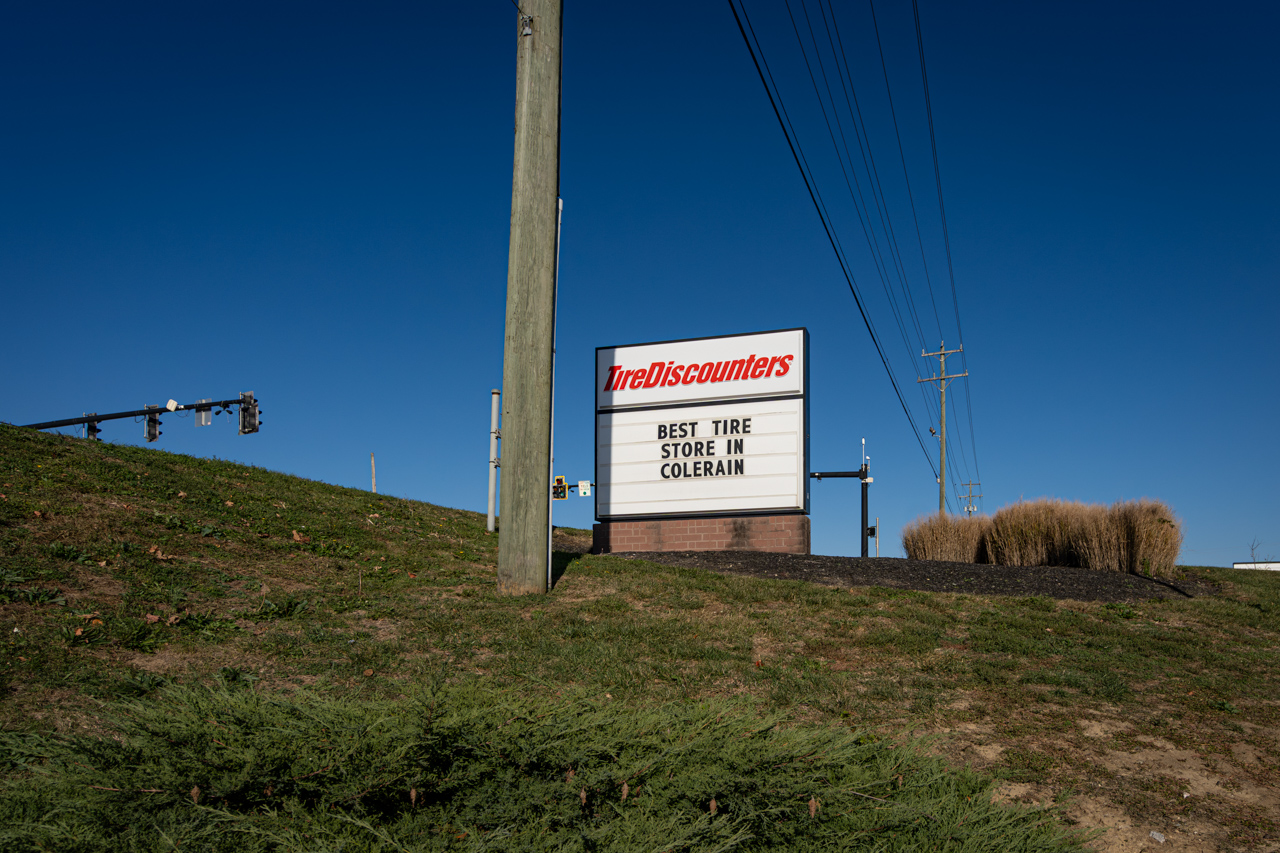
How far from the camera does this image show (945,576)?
13.0 meters

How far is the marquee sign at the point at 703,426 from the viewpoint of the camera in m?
15.9

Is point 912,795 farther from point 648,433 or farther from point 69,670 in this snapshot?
point 648,433

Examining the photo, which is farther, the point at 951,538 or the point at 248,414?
the point at 248,414

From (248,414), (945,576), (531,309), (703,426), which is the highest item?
(248,414)

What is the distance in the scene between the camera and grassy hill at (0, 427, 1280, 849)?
154 inches

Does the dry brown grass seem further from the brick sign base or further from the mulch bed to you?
the brick sign base

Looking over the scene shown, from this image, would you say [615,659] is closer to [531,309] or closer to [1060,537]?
[531,309]

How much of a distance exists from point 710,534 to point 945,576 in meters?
4.76

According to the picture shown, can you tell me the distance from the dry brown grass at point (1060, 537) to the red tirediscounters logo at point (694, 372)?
543cm

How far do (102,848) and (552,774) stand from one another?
163cm

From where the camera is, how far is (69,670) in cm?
598

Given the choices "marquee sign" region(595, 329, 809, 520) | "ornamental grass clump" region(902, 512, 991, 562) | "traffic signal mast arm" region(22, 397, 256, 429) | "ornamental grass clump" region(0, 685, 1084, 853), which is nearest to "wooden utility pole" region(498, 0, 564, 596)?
"ornamental grass clump" region(0, 685, 1084, 853)

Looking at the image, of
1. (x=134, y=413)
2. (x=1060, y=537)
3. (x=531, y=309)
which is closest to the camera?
(x=531, y=309)

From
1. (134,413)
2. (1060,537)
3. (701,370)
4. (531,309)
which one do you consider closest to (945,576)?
(1060,537)
